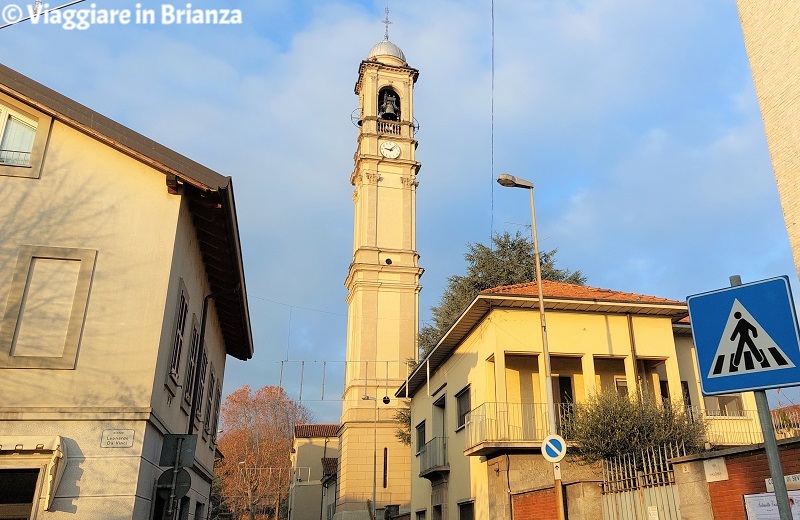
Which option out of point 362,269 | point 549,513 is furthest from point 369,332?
point 549,513

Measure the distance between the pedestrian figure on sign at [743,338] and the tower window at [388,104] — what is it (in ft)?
153

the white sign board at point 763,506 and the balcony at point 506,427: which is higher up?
the balcony at point 506,427

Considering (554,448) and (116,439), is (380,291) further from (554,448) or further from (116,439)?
(116,439)

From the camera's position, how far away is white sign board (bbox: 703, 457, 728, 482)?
938cm

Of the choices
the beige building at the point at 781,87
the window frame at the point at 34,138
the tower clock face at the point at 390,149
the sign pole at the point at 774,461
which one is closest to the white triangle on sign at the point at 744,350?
the sign pole at the point at 774,461

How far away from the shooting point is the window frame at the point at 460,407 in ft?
67.1

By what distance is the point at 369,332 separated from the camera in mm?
42312

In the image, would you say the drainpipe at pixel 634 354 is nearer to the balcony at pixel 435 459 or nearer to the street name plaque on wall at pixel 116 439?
the balcony at pixel 435 459

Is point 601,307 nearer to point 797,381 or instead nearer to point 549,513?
point 549,513

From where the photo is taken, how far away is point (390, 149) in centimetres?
4772

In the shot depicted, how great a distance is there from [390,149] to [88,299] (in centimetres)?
3845

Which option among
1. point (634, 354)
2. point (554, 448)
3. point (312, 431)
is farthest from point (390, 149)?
point (554, 448)

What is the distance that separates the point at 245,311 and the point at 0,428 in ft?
31.9

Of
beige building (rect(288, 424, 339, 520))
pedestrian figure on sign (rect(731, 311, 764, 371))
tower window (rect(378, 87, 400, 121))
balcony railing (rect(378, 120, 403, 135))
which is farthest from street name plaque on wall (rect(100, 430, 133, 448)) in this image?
beige building (rect(288, 424, 339, 520))
